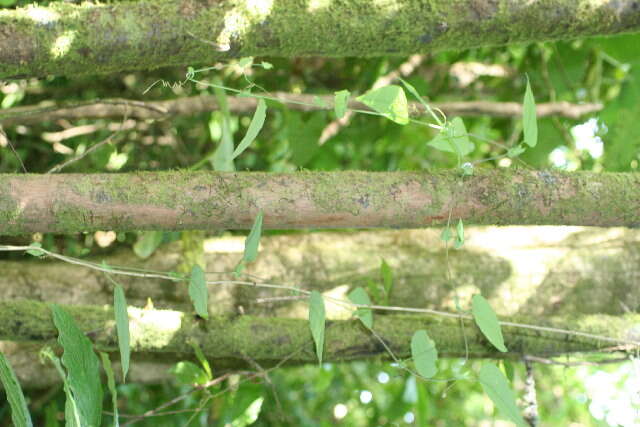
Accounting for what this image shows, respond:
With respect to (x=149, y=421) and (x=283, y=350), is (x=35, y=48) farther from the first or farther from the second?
(x=149, y=421)

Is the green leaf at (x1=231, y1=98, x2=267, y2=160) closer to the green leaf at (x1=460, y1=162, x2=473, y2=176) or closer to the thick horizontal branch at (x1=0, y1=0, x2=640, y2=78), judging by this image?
the thick horizontal branch at (x1=0, y1=0, x2=640, y2=78)

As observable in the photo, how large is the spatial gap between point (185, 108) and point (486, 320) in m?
0.80

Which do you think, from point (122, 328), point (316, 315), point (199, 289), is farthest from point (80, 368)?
point (316, 315)

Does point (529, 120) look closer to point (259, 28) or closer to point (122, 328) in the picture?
point (259, 28)

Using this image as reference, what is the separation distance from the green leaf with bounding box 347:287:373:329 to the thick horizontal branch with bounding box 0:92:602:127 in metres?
0.30

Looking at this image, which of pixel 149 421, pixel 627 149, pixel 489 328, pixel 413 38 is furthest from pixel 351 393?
pixel 413 38

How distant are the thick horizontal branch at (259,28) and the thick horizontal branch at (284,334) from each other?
0.39 meters

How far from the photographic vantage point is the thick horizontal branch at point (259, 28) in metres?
0.87

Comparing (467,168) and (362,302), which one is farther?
(362,302)

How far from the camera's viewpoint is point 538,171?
0.96m

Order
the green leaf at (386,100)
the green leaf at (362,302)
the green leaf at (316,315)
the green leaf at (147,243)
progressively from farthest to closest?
the green leaf at (147,243)
the green leaf at (362,302)
the green leaf at (316,315)
the green leaf at (386,100)

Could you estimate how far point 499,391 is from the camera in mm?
878

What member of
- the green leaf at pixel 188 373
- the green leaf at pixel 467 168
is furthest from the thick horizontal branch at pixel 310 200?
the green leaf at pixel 188 373

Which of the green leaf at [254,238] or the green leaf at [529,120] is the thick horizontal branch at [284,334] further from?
the green leaf at [529,120]
